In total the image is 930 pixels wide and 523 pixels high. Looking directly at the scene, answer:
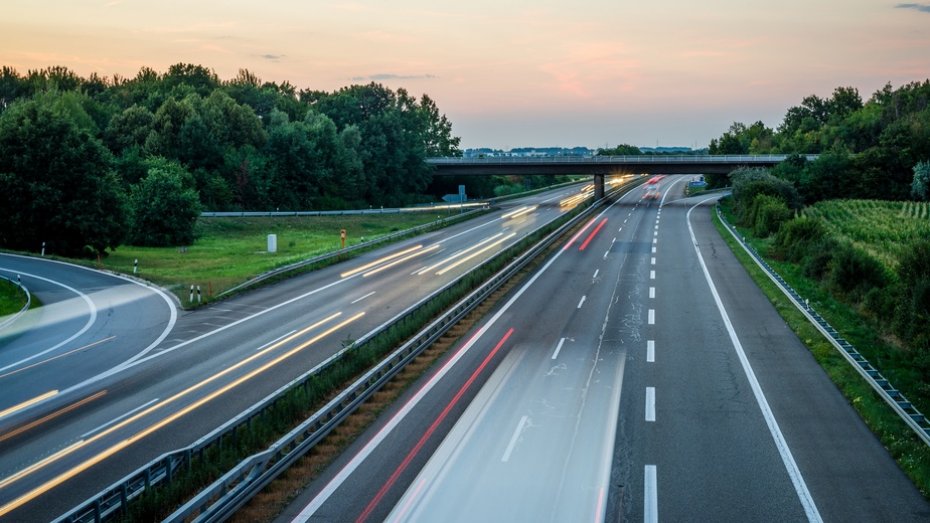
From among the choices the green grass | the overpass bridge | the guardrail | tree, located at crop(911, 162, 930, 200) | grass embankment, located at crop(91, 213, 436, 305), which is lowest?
grass embankment, located at crop(91, 213, 436, 305)

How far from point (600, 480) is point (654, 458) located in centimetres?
172

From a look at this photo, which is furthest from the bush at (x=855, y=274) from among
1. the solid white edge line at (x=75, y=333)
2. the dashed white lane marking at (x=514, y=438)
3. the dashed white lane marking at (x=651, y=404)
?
the solid white edge line at (x=75, y=333)

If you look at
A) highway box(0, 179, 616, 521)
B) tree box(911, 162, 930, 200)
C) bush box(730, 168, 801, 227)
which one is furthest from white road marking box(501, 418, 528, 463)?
tree box(911, 162, 930, 200)

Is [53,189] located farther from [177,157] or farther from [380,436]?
[380,436]

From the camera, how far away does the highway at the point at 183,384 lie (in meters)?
15.4

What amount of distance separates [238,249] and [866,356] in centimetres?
4624

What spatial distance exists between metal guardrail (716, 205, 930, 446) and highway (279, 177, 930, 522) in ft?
2.98

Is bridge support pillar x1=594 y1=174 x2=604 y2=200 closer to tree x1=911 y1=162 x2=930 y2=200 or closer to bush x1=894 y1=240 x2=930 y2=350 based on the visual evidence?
tree x1=911 y1=162 x2=930 y2=200

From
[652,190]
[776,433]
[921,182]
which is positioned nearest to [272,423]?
[776,433]

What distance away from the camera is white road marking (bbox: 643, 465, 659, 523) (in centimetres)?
1312

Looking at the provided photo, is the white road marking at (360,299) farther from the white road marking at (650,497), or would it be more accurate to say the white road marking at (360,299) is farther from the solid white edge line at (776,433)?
the white road marking at (650,497)

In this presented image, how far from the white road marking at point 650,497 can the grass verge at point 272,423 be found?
7762 mm

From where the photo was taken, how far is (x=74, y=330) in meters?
28.7

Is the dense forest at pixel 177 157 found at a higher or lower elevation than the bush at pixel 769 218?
higher
